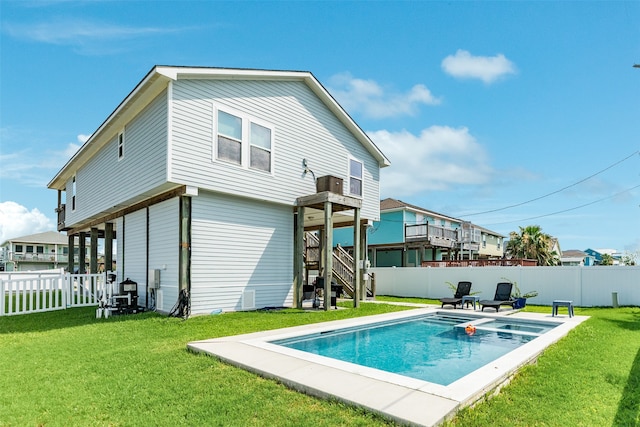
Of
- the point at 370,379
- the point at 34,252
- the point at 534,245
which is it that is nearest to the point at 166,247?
the point at 370,379

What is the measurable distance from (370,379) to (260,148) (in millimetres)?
9113

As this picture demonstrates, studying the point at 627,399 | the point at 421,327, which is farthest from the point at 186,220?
the point at 627,399

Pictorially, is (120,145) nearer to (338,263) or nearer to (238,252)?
(238,252)

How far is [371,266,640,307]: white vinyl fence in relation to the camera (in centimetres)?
1465

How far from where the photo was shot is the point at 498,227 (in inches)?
1668

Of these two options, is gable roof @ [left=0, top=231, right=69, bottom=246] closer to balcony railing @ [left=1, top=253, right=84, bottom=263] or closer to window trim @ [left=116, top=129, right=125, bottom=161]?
balcony railing @ [left=1, top=253, right=84, bottom=263]

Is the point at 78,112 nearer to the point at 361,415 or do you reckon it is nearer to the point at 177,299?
the point at 177,299

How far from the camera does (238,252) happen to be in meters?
12.0

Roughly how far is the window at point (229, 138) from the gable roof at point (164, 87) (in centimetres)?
124

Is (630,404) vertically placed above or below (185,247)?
below

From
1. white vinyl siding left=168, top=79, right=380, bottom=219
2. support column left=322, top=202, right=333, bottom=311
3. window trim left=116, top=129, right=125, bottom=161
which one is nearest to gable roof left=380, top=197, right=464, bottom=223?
white vinyl siding left=168, top=79, right=380, bottom=219

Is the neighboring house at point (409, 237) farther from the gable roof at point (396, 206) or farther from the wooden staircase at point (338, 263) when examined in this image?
the wooden staircase at point (338, 263)

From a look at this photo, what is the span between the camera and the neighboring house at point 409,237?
95.2ft

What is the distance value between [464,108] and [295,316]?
16.0m
